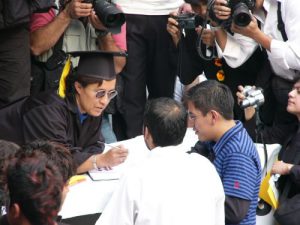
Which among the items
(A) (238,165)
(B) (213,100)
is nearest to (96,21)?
(B) (213,100)

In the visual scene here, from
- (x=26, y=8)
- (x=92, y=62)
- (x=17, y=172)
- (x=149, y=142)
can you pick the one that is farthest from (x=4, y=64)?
(x=17, y=172)

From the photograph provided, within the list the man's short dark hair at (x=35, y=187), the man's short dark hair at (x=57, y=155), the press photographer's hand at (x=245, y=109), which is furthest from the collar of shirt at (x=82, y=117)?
the man's short dark hair at (x=35, y=187)

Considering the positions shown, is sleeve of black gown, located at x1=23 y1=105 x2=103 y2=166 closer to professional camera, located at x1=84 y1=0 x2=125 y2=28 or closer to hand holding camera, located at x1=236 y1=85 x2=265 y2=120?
professional camera, located at x1=84 y1=0 x2=125 y2=28

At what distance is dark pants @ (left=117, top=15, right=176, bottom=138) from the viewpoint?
Result: 367 centimetres

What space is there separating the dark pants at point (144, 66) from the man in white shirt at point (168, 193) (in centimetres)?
163

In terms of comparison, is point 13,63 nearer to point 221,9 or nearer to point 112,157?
point 112,157

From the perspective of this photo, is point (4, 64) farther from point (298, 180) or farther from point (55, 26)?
point (298, 180)

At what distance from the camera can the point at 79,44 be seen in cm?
350

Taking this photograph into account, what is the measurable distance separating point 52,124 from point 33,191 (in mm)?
1284

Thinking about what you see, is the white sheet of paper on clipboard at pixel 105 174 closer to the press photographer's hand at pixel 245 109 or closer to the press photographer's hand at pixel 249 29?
the press photographer's hand at pixel 245 109

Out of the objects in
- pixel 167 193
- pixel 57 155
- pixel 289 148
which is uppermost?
pixel 57 155

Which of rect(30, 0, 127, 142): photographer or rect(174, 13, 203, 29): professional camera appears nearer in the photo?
rect(30, 0, 127, 142): photographer

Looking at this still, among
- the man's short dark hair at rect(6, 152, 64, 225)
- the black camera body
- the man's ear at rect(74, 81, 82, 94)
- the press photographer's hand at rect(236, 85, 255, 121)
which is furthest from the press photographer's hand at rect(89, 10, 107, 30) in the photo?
the man's short dark hair at rect(6, 152, 64, 225)

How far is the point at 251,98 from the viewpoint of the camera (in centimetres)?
308
